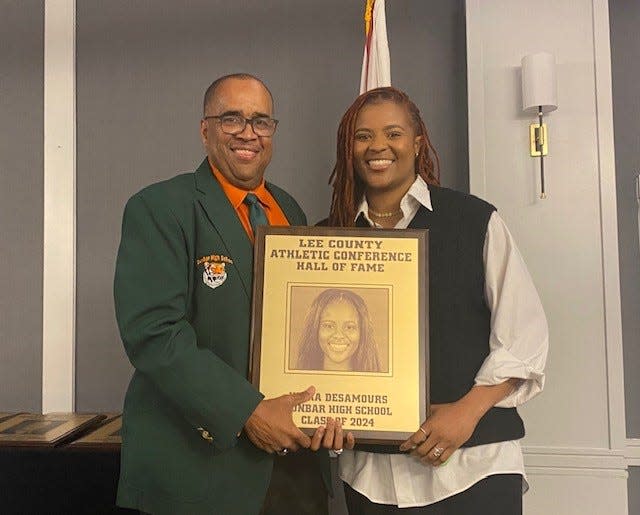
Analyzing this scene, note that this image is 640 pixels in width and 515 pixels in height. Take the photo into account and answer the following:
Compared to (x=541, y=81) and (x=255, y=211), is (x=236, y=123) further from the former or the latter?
(x=541, y=81)

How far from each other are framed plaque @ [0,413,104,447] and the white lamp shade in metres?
1.88

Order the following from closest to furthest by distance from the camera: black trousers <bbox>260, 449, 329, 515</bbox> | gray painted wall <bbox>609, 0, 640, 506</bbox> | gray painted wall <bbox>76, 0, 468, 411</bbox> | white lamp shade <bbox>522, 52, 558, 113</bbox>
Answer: black trousers <bbox>260, 449, 329, 515</bbox> < white lamp shade <bbox>522, 52, 558, 113</bbox> < gray painted wall <bbox>609, 0, 640, 506</bbox> < gray painted wall <bbox>76, 0, 468, 411</bbox>

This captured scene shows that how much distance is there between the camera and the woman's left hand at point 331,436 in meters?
1.35

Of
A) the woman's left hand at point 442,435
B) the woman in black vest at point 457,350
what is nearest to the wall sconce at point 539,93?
the woman in black vest at point 457,350

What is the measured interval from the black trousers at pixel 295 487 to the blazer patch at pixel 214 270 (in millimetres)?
473

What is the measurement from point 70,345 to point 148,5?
1442mm

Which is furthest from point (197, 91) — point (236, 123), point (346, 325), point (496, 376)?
point (496, 376)

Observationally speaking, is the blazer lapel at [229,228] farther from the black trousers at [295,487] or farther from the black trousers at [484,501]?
the black trousers at [484,501]

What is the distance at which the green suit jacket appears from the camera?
1.34 m

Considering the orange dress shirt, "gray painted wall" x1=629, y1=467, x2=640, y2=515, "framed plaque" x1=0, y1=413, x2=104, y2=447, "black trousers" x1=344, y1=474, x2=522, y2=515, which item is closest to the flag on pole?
the orange dress shirt

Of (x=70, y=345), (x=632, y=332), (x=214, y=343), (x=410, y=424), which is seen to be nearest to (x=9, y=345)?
(x=70, y=345)

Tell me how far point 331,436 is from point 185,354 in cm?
36

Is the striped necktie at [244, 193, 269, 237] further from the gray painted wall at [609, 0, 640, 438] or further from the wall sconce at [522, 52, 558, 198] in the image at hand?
the gray painted wall at [609, 0, 640, 438]

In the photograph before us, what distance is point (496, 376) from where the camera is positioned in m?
1.37
